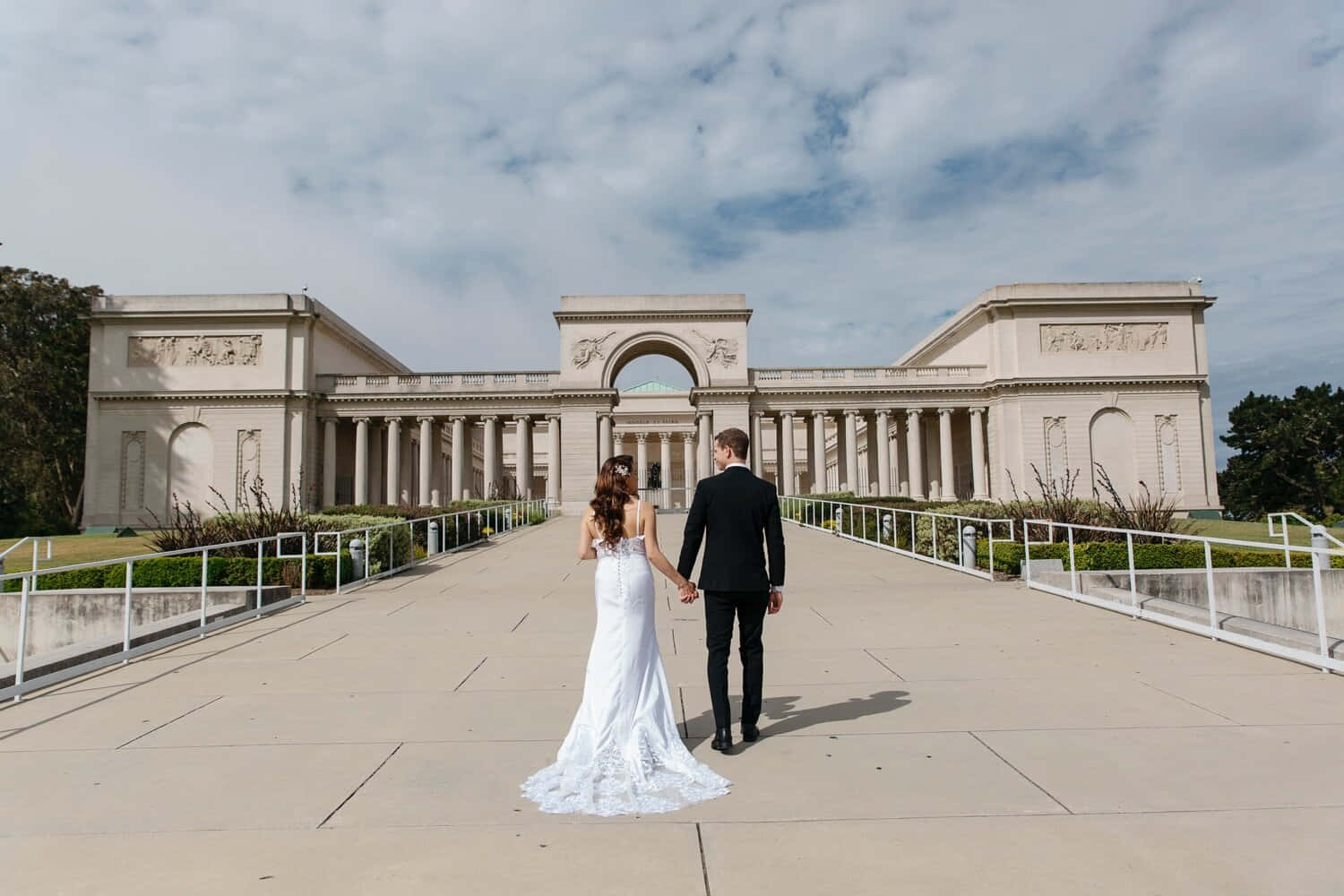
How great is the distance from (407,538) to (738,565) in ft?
44.4

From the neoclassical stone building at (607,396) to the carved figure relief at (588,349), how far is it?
4.4 inches

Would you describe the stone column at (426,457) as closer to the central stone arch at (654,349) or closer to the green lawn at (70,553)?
the central stone arch at (654,349)

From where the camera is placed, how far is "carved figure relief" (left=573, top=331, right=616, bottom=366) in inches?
1902

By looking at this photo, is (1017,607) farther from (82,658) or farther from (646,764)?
(82,658)

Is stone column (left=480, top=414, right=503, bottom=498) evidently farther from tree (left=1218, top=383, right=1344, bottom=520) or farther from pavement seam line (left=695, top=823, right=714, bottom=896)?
tree (left=1218, top=383, right=1344, bottom=520)

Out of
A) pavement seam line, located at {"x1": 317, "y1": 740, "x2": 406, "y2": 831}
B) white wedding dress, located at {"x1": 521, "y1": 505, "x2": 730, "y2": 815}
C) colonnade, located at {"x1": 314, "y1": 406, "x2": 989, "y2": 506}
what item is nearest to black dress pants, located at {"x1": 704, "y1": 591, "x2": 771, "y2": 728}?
white wedding dress, located at {"x1": 521, "y1": 505, "x2": 730, "y2": 815}

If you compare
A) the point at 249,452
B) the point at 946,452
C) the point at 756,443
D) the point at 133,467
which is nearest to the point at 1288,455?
the point at 946,452

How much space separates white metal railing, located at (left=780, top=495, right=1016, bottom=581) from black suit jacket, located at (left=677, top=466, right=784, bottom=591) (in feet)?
29.6

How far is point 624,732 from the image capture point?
4.59m

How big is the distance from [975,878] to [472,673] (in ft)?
16.6

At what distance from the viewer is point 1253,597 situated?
40.5ft

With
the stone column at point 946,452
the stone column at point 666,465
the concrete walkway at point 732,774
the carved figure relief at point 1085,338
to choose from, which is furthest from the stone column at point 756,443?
the concrete walkway at point 732,774

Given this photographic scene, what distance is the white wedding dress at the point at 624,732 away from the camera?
4141 millimetres

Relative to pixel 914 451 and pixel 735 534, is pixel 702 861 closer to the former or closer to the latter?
pixel 735 534
